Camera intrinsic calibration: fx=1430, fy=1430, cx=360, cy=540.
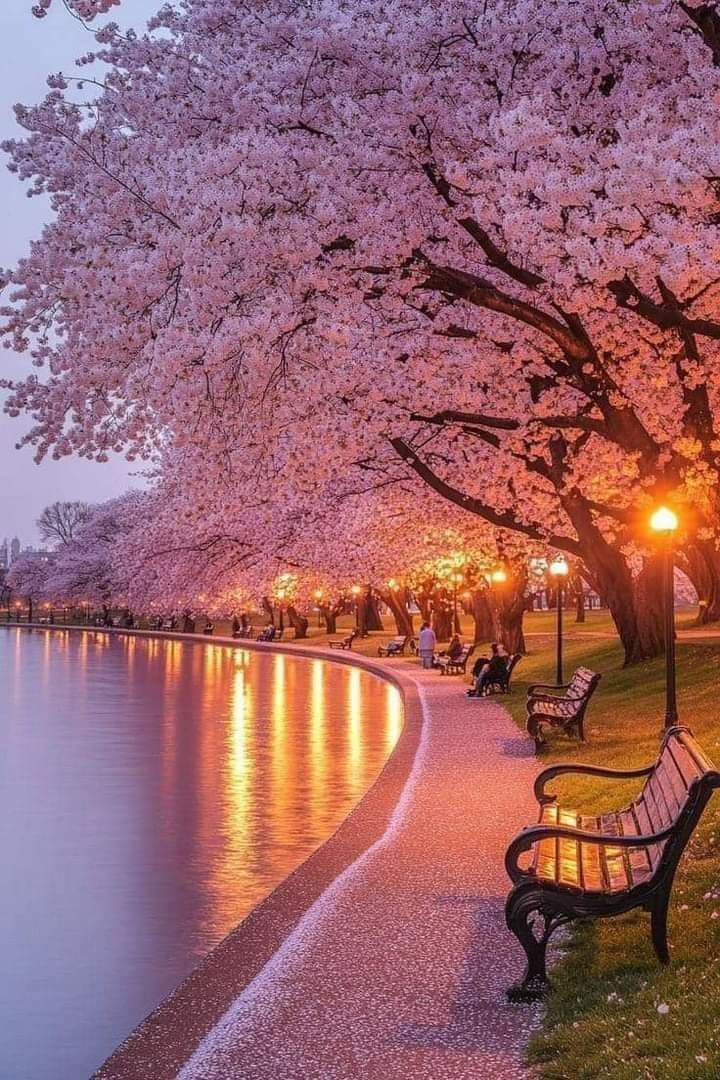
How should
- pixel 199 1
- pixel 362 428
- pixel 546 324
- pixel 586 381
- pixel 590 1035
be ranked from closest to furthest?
A: pixel 590 1035, pixel 546 324, pixel 199 1, pixel 586 381, pixel 362 428

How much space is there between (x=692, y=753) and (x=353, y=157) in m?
9.51

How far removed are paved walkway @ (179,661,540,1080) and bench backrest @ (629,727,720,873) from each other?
1.10 metres

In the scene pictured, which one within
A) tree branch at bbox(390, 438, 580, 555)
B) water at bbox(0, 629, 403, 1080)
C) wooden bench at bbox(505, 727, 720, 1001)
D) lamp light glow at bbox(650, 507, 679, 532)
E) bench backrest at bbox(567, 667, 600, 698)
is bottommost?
water at bbox(0, 629, 403, 1080)

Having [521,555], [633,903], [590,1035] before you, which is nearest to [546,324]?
[633,903]

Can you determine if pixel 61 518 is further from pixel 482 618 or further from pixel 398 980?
pixel 398 980

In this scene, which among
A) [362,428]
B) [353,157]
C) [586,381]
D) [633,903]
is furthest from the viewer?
[362,428]

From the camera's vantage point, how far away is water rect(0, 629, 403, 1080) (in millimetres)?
9047

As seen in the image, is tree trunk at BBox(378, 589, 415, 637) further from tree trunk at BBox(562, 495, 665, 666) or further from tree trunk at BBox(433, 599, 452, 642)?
tree trunk at BBox(562, 495, 665, 666)

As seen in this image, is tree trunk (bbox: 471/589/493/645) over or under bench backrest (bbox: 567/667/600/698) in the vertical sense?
over

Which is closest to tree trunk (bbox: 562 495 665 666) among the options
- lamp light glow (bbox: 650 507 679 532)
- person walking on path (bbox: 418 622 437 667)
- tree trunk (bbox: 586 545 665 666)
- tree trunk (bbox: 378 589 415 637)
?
tree trunk (bbox: 586 545 665 666)

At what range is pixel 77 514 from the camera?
170 meters

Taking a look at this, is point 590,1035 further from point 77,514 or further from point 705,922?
point 77,514

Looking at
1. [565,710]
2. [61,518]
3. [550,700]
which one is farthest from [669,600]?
[61,518]

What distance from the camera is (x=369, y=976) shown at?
798cm
